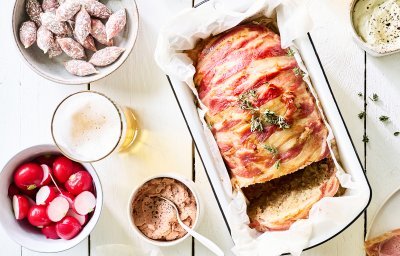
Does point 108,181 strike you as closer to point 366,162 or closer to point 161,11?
point 161,11

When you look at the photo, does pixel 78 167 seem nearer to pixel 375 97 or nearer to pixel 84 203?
pixel 84 203

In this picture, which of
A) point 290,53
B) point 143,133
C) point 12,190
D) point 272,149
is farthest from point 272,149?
point 12,190

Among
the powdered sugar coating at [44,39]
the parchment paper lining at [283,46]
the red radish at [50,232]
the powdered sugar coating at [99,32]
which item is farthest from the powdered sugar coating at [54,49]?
the red radish at [50,232]

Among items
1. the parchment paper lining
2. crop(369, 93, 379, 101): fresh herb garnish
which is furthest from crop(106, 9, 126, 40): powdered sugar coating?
crop(369, 93, 379, 101): fresh herb garnish

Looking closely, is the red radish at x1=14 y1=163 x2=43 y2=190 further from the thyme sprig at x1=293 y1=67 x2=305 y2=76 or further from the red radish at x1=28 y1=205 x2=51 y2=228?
the thyme sprig at x1=293 y1=67 x2=305 y2=76

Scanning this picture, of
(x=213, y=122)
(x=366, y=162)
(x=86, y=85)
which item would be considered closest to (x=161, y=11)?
(x=86, y=85)
